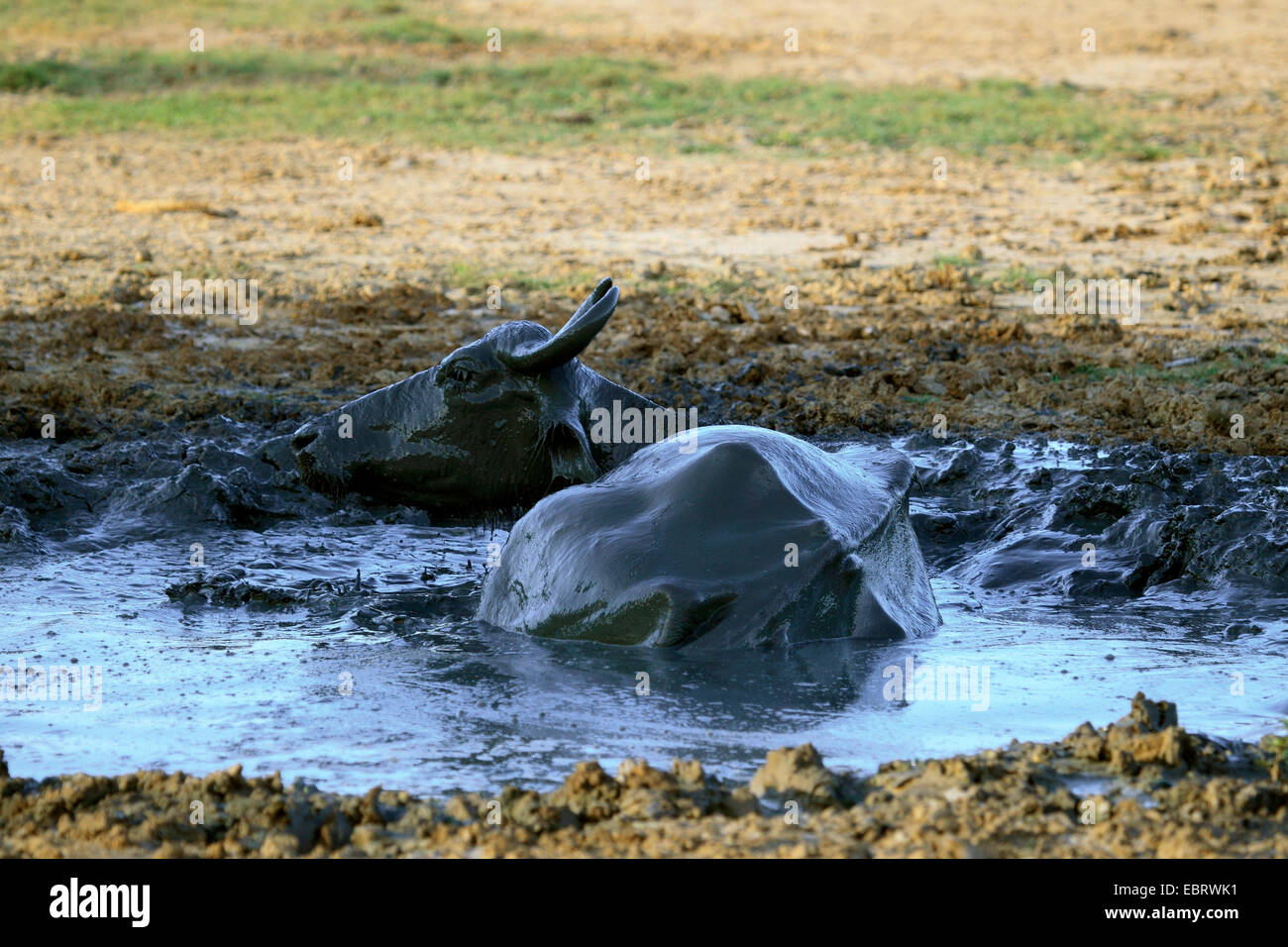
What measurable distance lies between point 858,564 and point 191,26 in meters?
19.8

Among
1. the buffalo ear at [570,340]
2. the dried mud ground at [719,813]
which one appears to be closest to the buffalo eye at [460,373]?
the buffalo ear at [570,340]

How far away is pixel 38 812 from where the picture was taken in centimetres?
391

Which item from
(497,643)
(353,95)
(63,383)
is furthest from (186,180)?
(497,643)

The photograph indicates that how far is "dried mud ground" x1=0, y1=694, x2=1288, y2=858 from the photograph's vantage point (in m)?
3.69

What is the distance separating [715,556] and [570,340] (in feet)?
4.86

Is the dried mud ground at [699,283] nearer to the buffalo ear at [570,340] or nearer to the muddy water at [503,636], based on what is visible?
the muddy water at [503,636]

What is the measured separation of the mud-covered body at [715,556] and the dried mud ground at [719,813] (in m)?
1.05

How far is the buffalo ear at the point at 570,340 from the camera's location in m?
6.29

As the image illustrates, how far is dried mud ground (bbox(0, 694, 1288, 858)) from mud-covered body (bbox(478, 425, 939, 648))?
1054mm

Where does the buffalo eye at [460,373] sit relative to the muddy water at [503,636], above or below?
above

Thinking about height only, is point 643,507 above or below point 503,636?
above

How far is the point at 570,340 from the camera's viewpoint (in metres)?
6.36

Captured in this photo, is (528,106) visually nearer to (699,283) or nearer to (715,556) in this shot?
(699,283)

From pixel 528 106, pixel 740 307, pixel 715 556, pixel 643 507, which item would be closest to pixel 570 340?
pixel 643 507
